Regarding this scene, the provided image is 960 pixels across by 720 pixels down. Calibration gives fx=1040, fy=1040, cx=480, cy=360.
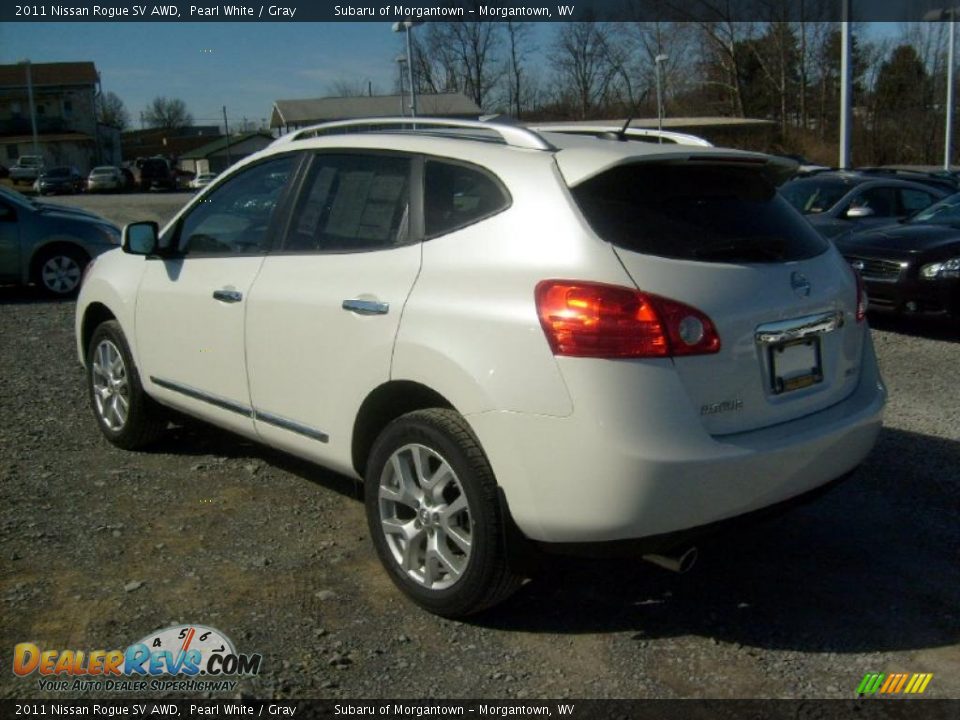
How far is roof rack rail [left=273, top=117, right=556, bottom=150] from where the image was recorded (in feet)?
12.6

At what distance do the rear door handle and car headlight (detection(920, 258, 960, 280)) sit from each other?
274 inches

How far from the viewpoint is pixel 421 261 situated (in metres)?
3.80

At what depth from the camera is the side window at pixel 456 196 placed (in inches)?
146

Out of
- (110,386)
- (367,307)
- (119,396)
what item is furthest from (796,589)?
(110,386)

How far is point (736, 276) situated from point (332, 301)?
1551 millimetres

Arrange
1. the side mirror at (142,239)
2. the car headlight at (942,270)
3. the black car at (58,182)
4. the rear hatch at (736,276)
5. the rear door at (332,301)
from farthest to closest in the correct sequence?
the black car at (58,182)
the car headlight at (942,270)
the side mirror at (142,239)
the rear door at (332,301)
the rear hatch at (736,276)

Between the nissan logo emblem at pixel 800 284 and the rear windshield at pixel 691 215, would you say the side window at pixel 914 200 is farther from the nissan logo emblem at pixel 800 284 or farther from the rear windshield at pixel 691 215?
the nissan logo emblem at pixel 800 284

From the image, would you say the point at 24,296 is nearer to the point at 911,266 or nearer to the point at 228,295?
the point at 228,295

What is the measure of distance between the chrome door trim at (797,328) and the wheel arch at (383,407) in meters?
1.09

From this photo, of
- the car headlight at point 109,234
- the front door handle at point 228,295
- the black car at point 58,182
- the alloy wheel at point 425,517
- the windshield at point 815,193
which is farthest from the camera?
the black car at point 58,182

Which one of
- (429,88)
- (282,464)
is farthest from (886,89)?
(282,464)

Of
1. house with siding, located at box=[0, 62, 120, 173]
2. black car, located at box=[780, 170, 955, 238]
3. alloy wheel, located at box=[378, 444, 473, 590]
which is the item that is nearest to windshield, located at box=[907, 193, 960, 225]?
black car, located at box=[780, 170, 955, 238]

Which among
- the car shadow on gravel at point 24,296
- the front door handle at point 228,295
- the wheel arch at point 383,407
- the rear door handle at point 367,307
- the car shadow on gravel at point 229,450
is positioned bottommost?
the car shadow on gravel at point 229,450

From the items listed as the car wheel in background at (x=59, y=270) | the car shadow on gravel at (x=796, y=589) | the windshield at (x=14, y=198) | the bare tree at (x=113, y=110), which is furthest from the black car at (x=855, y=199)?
the bare tree at (x=113, y=110)
